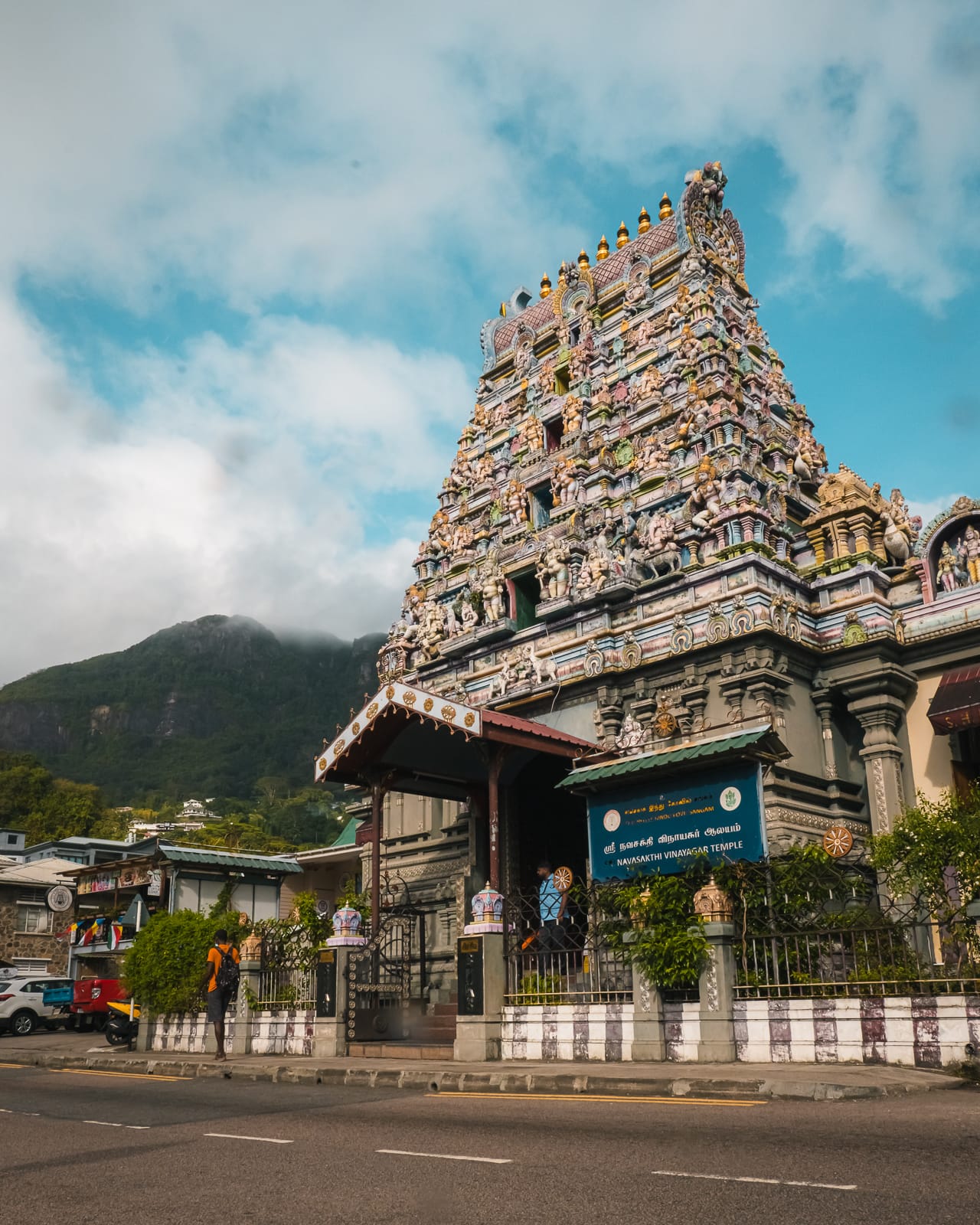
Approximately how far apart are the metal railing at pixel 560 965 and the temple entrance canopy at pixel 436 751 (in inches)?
58.5

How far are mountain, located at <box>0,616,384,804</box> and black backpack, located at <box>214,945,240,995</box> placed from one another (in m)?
111

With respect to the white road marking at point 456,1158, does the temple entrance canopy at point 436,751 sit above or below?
above

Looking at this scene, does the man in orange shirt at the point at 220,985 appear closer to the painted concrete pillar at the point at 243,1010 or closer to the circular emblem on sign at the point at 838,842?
the painted concrete pillar at the point at 243,1010

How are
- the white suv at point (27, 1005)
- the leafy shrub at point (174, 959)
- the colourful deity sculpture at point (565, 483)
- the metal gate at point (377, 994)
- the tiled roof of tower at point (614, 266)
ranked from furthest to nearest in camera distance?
the white suv at point (27, 1005) → the tiled roof of tower at point (614, 266) → the colourful deity sculpture at point (565, 483) → the leafy shrub at point (174, 959) → the metal gate at point (377, 994)

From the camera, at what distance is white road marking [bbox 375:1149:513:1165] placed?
743 centimetres

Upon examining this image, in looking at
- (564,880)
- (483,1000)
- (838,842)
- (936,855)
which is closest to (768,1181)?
(936,855)

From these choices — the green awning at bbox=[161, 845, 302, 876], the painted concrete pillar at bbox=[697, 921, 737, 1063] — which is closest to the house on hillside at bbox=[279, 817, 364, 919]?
the green awning at bbox=[161, 845, 302, 876]

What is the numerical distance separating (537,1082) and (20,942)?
40.0m

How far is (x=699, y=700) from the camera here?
21.8 meters

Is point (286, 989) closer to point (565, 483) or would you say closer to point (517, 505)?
point (565, 483)

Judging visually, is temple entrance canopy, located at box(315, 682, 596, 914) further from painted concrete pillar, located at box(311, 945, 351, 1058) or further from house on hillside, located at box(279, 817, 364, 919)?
house on hillside, located at box(279, 817, 364, 919)

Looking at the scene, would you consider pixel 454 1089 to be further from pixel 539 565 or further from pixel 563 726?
pixel 539 565

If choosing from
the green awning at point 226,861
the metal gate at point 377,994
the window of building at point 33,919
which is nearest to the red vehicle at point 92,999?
the green awning at point 226,861

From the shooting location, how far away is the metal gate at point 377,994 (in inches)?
719
